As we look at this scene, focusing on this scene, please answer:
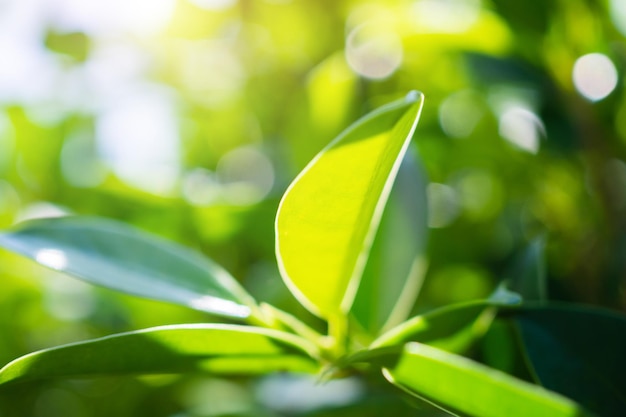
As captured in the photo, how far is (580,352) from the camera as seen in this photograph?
493 millimetres

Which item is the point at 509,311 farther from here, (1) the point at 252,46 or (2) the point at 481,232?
(1) the point at 252,46

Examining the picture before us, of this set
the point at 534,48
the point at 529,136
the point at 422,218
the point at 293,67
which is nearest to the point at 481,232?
the point at 529,136

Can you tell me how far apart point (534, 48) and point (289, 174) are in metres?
0.36

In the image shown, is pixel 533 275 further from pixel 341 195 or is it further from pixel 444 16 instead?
pixel 444 16

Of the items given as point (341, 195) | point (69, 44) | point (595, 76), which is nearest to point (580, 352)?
point (341, 195)

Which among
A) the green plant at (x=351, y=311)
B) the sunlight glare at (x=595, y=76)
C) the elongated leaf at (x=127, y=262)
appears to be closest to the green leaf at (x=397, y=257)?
the green plant at (x=351, y=311)

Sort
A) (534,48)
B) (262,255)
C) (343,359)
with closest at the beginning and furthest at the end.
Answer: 1. (343,359)
2. (534,48)
3. (262,255)

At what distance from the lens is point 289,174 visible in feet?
3.14

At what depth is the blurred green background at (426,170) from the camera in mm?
835

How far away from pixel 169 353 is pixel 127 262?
125mm

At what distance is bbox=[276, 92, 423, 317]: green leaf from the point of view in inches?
15.0

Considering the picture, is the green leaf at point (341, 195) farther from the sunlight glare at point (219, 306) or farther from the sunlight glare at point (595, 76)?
the sunlight glare at point (595, 76)

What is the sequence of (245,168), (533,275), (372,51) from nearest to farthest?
(533,275) < (372,51) < (245,168)

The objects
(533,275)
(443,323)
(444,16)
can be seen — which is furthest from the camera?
(444,16)
